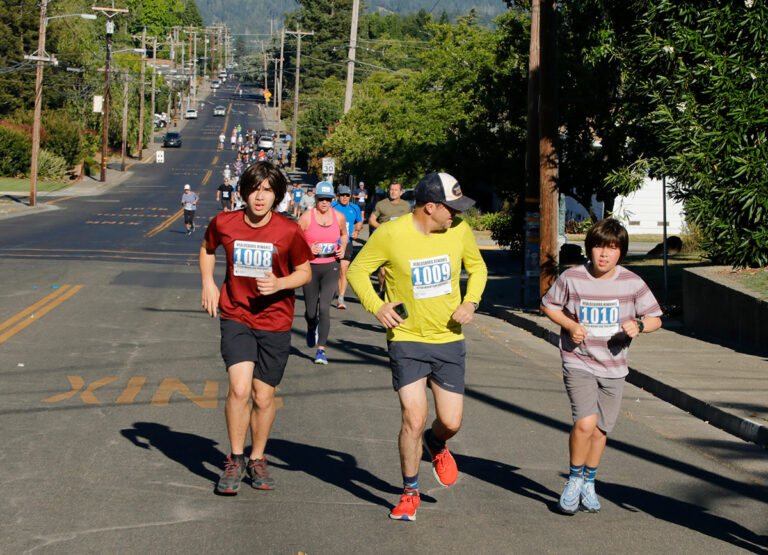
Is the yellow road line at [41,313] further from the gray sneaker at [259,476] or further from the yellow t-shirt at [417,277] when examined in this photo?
the yellow t-shirt at [417,277]

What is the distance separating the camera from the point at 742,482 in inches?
282

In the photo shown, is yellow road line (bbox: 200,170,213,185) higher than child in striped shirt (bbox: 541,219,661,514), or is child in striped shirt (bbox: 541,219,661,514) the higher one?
yellow road line (bbox: 200,170,213,185)

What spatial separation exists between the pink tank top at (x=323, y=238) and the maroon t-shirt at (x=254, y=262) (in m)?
4.89

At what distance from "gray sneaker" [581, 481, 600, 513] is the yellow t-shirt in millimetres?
1261

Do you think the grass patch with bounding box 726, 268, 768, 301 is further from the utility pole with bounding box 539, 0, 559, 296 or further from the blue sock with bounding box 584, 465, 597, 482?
A: the blue sock with bounding box 584, 465, 597, 482

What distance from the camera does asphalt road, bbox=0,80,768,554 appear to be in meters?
5.58

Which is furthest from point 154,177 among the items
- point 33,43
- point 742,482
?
point 742,482

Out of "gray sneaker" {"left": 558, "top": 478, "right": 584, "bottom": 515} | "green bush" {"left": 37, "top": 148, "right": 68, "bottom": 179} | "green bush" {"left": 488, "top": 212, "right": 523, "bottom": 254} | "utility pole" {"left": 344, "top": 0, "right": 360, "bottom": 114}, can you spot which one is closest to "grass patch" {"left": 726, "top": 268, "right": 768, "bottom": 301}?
"gray sneaker" {"left": 558, "top": 478, "right": 584, "bottom": 515}

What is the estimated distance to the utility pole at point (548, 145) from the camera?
16375 mm

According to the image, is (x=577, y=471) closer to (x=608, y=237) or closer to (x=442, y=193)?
(x=608, y=237)

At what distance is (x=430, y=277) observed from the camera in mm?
5844

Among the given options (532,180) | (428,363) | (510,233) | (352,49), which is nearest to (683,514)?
(428,363)

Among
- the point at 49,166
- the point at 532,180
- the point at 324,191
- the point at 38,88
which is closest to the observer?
the point at 324,191

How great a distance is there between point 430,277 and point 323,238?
555cm
